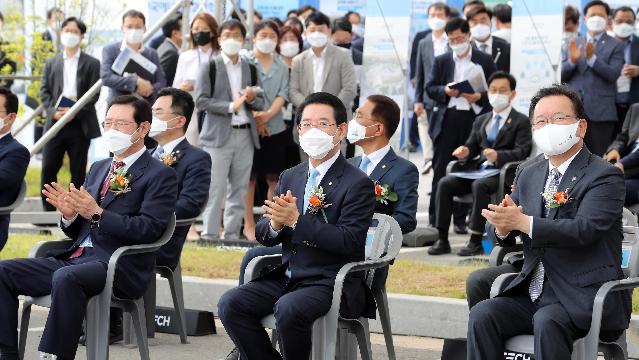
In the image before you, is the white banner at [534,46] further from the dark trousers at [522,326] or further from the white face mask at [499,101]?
the dark trousers at [522,326]

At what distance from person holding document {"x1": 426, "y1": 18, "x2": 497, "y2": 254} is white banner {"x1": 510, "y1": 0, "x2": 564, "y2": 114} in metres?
0.38

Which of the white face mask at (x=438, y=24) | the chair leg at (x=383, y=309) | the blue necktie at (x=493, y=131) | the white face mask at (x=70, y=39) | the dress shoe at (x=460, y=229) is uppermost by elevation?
the white face mask at (x=438, y=24)

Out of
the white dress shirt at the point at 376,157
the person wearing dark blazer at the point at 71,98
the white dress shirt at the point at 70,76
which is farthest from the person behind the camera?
the white dress shirt at the point at 70,76

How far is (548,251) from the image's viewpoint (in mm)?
6723

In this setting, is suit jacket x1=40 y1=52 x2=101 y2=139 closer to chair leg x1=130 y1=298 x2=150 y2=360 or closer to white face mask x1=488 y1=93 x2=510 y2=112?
white face mask x1=488 y1=93 x2=510 y2=112

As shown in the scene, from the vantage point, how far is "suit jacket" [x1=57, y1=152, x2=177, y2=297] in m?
7.77

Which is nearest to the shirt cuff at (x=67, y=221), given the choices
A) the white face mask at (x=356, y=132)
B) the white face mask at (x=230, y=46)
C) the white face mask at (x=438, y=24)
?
the white face mask at (x=356, y=132)

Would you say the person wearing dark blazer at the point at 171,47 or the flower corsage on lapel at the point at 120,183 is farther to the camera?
the person wearing dark blazer at the point at 171,47

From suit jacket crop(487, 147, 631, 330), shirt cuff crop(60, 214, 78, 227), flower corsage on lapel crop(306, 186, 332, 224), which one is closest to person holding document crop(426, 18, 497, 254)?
shirt cuff crop(60, 214, 78, 227)

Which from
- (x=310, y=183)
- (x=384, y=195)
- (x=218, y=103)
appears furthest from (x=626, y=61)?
(x=310, y=183)

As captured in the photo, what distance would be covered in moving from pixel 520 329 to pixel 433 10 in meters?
8.64

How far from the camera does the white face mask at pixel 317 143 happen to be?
7.44 meters

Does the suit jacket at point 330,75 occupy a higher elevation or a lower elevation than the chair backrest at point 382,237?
higher

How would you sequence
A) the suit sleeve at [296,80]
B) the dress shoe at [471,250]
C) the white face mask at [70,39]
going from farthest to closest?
the white face mask at [70,39] < the suit sleeve at [296,80] < the dress shoe at [471,250]
